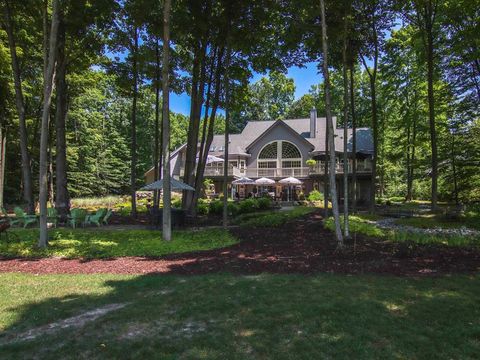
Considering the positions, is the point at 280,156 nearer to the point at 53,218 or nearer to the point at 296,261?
the point at 53,218

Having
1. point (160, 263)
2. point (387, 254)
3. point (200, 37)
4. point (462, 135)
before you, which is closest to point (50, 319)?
point (160, 263)

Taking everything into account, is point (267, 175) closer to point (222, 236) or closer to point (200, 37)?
point (200, 37)

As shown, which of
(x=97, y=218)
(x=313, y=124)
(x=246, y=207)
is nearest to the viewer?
(x=97, y=218)

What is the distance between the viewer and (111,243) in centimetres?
1030

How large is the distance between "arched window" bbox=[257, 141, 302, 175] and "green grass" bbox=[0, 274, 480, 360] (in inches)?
1191

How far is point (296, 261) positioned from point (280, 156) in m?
29.3

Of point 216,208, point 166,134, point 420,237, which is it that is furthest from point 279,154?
point 420,237

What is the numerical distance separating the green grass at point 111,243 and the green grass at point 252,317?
266 cm

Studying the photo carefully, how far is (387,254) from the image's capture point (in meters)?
8.27

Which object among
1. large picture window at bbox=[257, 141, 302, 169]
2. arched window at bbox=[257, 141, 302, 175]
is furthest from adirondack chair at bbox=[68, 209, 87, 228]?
large picture window at bbox=[257, 141, 302, 169]

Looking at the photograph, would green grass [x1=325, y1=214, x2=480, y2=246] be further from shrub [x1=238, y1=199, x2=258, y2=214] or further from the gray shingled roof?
the gray shingled roof

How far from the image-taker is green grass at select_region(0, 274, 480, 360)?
3613 millimetres

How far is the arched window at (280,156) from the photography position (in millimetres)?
36406

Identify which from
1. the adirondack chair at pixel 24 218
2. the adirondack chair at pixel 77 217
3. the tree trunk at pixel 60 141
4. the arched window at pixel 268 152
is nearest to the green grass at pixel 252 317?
the adirondack chair at pixel 77 217
